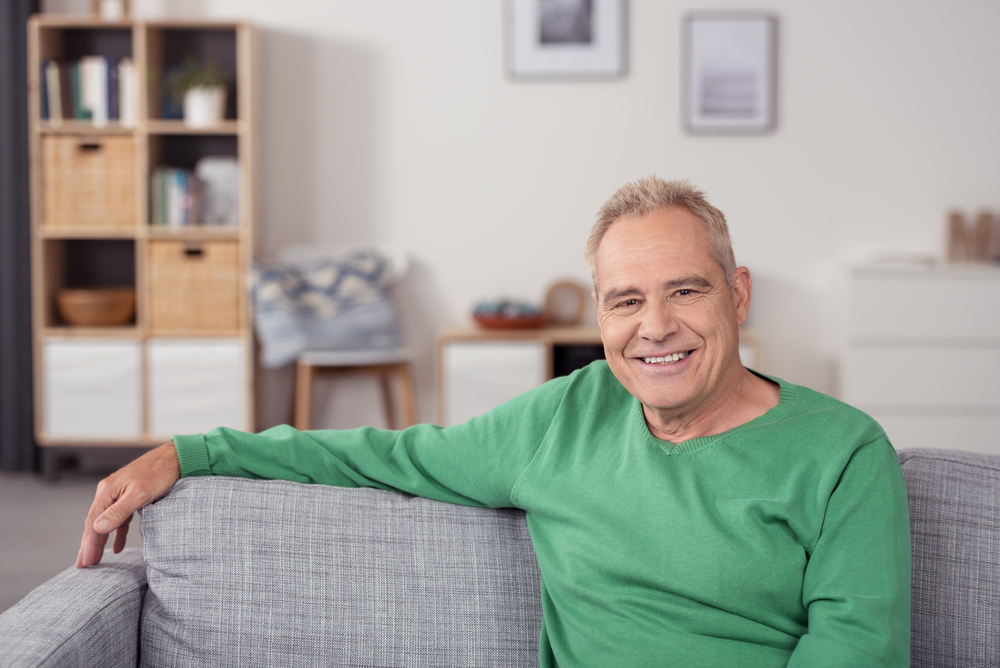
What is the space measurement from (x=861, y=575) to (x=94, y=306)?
3.55 metres

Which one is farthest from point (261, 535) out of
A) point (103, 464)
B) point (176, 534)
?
point (103, 464)

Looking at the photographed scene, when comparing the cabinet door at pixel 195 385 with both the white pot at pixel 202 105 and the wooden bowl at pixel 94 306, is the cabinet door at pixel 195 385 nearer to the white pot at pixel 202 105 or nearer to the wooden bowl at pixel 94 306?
the wooden bowl at pixel 94 306

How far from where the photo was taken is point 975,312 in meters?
3.60

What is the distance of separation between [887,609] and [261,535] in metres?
0.85

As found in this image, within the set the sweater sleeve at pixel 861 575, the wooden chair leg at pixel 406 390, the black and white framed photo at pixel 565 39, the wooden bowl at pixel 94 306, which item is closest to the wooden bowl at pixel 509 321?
the wooden chair leg at pixel 406 390

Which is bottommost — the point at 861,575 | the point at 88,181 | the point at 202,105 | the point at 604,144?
the point at 861,575

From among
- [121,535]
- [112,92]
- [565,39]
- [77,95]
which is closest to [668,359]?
[121,535]

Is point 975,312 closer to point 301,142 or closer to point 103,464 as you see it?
point 301,142

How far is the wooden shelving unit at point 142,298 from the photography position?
3.74 m

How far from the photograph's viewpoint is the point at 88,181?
148 inches

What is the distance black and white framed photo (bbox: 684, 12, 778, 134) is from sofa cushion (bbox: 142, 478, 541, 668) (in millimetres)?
3136

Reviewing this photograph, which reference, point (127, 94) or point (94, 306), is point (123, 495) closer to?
A: point (94, 306)

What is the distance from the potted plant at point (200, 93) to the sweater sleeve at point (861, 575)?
3365mm

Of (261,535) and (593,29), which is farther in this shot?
(593,29)
